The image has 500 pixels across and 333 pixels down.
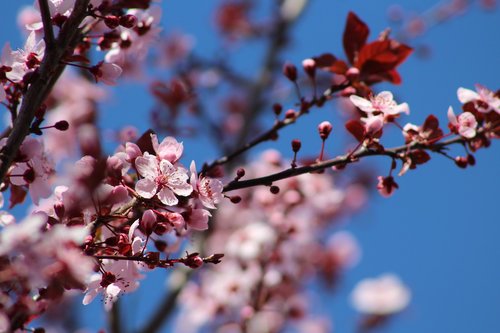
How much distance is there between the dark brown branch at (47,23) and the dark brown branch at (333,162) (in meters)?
0.51

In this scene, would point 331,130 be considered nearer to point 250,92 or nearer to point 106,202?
point 106,202

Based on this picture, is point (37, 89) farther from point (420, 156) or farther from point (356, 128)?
point (420, 156)

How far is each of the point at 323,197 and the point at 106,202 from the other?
358 cm

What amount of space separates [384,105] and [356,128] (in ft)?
0.32

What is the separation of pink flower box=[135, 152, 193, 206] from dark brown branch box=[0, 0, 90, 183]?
0.83 ft

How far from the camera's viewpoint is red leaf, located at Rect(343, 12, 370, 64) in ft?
5.59

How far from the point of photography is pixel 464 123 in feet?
4.67

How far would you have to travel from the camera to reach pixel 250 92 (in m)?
4.73

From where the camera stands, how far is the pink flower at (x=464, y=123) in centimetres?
141

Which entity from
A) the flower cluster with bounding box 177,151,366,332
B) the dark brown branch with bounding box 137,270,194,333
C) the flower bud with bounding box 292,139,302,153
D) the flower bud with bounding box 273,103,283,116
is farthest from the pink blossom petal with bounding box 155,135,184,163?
the dark brown branch with bounding box 137,270,194,333

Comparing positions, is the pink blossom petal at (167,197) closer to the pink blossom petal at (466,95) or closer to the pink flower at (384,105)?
the pink flower at (384,105)

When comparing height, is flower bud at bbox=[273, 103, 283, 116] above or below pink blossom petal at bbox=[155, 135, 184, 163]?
above

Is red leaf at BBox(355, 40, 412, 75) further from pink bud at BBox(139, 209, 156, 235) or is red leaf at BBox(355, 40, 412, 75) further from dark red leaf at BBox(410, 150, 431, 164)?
pink bud at BBox(139, 209, 156, 235)

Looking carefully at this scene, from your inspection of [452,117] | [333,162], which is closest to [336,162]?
[333,162]
